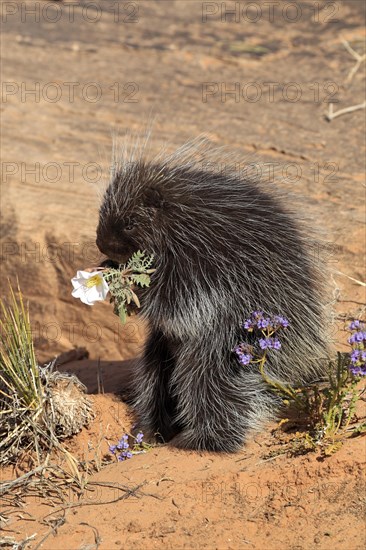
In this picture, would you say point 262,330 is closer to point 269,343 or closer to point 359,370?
point 269,343

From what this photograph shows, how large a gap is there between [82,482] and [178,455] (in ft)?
1.67

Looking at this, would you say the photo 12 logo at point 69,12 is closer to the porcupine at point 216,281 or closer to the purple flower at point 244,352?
the porcupine at point 216,281

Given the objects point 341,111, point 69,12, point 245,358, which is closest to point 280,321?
point 245,358

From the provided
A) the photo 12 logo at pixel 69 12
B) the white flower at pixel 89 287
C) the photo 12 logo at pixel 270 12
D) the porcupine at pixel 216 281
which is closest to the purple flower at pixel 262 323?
the porcupine at pixel 216 281

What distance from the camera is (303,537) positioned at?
345 cm

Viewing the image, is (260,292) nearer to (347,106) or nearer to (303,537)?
(303,537)

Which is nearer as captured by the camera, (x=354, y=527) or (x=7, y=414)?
(x=354, y=527)

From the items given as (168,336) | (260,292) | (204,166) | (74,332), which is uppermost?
(204,166)

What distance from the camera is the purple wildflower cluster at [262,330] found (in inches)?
157

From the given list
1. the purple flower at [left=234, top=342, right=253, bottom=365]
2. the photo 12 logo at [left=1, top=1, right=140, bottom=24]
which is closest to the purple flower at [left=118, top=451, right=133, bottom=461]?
the purple flower at [left=234, top=342, right=253, bottom=365]

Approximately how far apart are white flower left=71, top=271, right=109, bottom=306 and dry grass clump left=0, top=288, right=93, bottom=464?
307mm

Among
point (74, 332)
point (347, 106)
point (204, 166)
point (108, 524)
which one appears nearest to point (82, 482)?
point (108, 524)

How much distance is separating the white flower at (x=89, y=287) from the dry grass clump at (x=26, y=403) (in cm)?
31

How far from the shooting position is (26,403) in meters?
4.58
